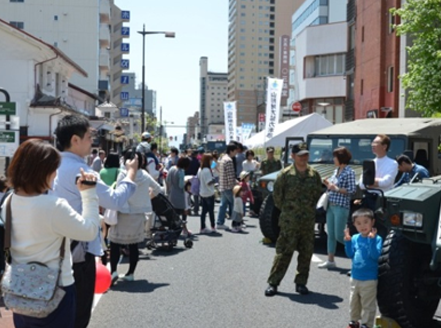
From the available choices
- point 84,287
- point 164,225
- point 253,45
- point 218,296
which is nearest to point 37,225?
point 84,287

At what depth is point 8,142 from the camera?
41.2ft

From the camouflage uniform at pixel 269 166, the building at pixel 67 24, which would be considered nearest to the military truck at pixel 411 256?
the camouflage uniform at pixel 269 166

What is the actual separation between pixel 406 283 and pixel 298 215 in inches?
93.0

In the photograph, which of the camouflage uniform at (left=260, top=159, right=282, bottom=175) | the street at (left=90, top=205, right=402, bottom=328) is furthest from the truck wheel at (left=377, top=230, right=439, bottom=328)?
the camouflage uniform at (left=260, top=159, right=282, bottom=175)

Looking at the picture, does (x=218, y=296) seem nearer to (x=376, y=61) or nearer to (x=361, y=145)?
(x=361, y=145)

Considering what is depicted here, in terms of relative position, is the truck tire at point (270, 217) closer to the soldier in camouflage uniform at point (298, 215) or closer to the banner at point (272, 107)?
the soldier in camouflage uniform at point (298, 215)

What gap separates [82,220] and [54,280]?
0.37 metres

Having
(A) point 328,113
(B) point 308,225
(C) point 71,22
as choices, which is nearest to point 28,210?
(B) point 308,225

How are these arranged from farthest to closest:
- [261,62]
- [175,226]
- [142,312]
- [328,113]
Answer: [261,62], [328,113], [175,226], [142,312]

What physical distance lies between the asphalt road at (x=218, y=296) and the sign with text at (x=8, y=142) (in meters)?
3.30

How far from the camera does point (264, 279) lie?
30.3 ft

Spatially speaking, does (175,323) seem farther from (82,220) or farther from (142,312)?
(82,220)

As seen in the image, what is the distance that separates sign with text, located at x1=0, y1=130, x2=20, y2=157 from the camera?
12.5m

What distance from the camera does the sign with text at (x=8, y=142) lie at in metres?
12.5
